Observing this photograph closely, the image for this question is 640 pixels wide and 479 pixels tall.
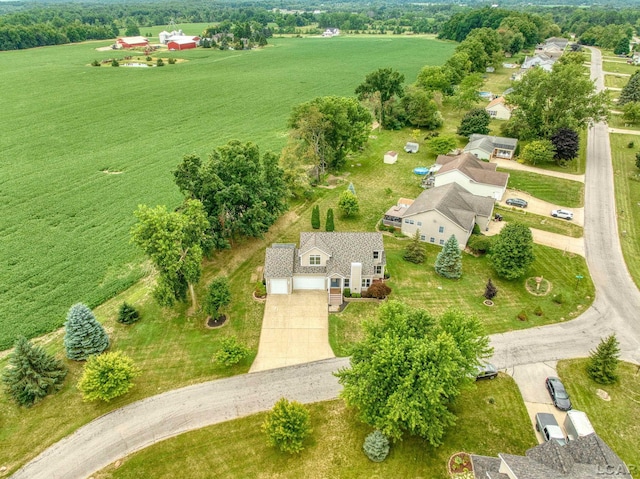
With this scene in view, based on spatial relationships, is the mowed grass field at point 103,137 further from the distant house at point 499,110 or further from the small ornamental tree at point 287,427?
the distant house at point 499,110

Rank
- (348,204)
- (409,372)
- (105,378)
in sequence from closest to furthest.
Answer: (409,372) < (105,378) < (348,204)

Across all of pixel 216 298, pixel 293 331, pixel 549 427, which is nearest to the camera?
pixel 549 427

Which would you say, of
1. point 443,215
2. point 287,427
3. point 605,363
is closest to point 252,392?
point 287,427

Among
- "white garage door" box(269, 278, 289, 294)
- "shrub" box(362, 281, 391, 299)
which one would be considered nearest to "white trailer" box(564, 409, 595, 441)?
"shrub" box(362, 281, 391, 299)

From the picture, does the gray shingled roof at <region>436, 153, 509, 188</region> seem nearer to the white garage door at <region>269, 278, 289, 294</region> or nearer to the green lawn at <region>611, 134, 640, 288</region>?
the green lawn at <region>611, 134, 640, 288</region>

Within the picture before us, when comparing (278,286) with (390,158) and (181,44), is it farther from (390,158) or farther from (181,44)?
(181,44)

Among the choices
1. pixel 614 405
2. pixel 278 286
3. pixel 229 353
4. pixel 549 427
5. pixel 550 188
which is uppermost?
pixel 229 353
